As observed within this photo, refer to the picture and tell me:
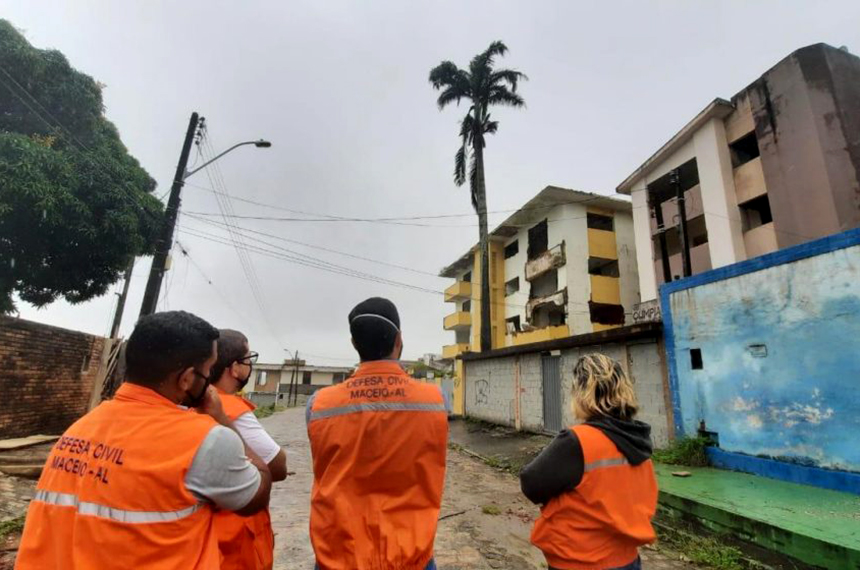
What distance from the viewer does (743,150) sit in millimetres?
15852

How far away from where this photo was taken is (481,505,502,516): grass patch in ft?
19.4

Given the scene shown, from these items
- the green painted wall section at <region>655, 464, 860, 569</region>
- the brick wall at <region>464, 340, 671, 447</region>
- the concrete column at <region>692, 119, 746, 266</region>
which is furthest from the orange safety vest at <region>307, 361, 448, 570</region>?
the concrete column at <region>692, 119, 746, 266</region>

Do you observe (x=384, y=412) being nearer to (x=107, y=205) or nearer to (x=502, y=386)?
(x=107, y=205)

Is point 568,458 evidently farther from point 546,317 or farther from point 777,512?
point 546,317

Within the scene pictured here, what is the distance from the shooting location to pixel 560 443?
6.10ft

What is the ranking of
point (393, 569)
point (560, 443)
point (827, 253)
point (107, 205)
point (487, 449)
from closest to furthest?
point (393, 569) < point (560, 443) < point (827, 253) < point (107, 205) < point (487, 449)

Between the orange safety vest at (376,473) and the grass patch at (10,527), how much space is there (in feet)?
14.6

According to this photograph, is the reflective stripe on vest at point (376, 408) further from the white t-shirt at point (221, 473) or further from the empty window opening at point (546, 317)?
the empty window opening at point (546, 317)

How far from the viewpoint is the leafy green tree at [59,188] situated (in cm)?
800

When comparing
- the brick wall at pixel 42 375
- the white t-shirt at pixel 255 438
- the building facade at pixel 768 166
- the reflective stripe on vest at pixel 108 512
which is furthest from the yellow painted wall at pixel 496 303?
the reflective stripe on vest at pixel 108 512

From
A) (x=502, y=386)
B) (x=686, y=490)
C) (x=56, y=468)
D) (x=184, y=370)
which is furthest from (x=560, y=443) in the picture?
(x=502, y=386)

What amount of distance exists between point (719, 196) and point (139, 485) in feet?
61.1

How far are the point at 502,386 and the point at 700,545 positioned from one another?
37.8 ft

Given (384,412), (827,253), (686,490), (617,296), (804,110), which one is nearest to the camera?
(384,412)
